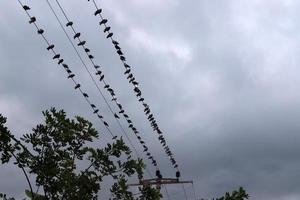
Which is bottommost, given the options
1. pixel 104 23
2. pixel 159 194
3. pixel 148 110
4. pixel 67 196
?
pixel 67 196

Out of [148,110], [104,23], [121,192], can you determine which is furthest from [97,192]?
[148,110]

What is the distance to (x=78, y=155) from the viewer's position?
1470 cm

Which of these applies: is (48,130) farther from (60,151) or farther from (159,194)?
(159,194)

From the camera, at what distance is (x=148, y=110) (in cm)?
2331

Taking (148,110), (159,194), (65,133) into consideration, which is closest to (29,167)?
(65,133)

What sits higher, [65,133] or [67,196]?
[65,133]

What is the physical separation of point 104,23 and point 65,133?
3.71 m

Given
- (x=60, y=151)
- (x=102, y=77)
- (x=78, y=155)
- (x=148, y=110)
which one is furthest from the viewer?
(x=148, y=110)

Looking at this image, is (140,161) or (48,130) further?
(140,161)

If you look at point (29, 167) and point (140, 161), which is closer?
point (29, 167)

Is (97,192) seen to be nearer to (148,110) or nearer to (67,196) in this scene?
(67,196)

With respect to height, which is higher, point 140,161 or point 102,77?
point 102,77

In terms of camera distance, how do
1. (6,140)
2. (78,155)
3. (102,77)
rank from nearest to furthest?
(6,140), (78,155), (102,77)

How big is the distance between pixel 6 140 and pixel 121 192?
388 centimetres
